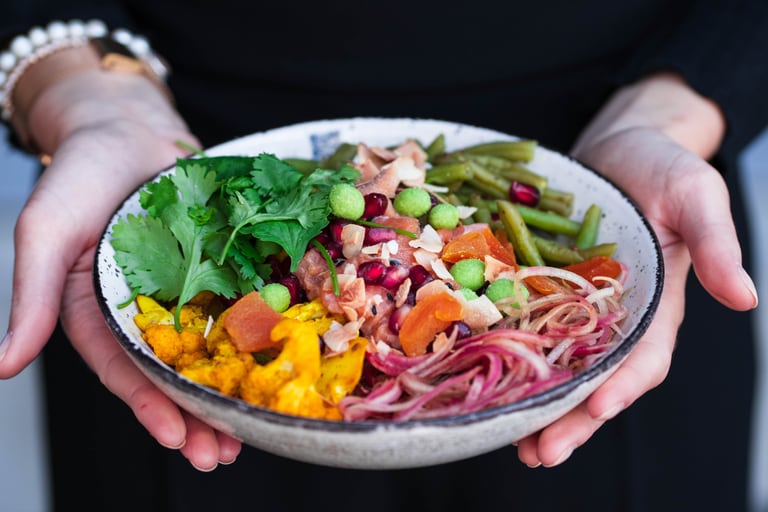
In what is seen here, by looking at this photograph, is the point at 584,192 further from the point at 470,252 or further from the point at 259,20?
the point at 259,20

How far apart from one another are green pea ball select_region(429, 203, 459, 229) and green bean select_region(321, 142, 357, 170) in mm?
621

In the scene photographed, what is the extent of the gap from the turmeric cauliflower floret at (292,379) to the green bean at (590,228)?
130 centimetres

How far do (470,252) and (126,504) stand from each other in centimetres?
247

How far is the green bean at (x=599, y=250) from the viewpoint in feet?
9.82

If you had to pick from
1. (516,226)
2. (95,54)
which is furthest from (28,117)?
(516,226)

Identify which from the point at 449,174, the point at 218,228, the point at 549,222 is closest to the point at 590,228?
the point at 549,222

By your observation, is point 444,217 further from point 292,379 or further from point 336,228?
point 292,379

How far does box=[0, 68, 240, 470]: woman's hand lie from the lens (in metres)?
2.52

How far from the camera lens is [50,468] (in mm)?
4426

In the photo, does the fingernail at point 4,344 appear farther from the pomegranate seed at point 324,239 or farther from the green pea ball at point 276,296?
the pomegranate seed at point 324,239

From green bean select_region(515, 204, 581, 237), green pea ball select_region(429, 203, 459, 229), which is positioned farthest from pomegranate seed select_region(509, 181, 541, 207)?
green pea ball select_region(429, 203, 459, 229)

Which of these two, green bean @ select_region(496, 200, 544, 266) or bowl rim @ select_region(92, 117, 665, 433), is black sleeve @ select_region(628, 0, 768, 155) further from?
bowl rim @ select_region(92, 117, 665, 433)

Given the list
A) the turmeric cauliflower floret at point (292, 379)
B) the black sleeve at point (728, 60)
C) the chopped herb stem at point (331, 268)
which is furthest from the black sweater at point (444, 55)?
the turmeric cauliflower floret at point (292, 379)

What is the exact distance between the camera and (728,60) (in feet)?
12.5
